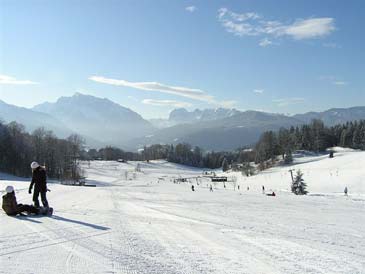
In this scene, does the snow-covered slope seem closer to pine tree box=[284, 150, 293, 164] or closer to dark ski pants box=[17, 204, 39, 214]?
pine tree box=[284, 150, 293, 164]

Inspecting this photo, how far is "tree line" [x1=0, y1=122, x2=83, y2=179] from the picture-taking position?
92812mm

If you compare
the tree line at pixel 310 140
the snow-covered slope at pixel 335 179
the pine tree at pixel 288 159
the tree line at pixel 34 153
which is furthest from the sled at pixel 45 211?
the tree line at pixel 310 140

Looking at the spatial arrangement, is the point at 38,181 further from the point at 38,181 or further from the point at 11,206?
the point at 11,206

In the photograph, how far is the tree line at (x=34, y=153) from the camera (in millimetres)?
92812

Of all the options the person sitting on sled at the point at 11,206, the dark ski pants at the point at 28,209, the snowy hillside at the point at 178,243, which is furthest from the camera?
the dark ski pants at the point at 28,209

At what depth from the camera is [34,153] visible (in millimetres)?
99375

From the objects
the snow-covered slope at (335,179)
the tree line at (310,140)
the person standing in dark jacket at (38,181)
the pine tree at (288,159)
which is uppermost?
the tree line at (310,140)

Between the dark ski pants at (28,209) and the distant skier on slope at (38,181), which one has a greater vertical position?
the distant skier on slope at (38,181)

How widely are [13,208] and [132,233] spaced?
538 cm

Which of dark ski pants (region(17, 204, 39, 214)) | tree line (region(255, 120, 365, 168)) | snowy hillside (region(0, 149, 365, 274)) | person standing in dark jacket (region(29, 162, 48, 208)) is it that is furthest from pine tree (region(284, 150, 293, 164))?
dark ski pants (region(17, 204, 39, 214))

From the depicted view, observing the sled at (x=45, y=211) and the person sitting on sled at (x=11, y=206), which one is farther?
the sled at (x=45, y=211)

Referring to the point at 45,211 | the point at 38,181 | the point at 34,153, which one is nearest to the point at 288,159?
the point at 34,153

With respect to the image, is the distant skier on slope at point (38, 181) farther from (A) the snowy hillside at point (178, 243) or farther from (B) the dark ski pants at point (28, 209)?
(A) the snowy hillside at point (178, 243)

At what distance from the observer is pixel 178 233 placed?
10.7 m
